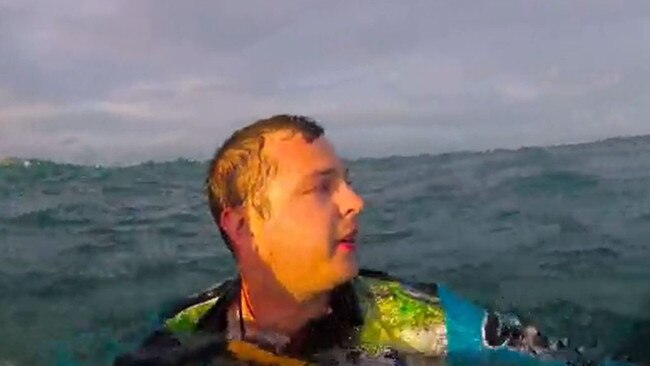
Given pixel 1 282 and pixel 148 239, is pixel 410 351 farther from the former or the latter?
pixel 148 239

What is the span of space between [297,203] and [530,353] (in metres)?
1.36

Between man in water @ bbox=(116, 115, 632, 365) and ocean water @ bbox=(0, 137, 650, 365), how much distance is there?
4.34 ft

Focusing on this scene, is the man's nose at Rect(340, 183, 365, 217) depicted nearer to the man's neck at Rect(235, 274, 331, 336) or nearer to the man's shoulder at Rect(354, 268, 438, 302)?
the man's neck at Rect(235, 274, 331, 336)

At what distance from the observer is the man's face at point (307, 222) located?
11.9 feet

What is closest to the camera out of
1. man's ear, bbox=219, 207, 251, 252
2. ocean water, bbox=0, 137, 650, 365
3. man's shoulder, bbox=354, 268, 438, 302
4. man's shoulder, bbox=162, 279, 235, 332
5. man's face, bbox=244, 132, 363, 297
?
man's face, bbox=244, 132, 363, 297

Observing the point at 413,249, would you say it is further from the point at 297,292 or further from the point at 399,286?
the point at 297,292

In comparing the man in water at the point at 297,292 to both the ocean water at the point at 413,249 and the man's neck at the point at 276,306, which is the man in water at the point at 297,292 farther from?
the ocean water at the point at 413,249

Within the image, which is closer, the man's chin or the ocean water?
the man's chin

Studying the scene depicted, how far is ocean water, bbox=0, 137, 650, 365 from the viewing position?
7.12 meters

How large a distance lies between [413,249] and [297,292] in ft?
20.7

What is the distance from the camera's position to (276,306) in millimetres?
3859

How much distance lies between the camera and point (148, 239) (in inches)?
434

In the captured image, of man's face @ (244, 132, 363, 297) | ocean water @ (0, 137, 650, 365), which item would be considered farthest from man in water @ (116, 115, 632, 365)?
ocean water @ (0, 137, 650, 365)

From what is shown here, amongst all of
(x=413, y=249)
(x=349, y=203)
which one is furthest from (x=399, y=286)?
(x=413, y=249)
